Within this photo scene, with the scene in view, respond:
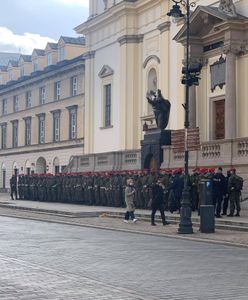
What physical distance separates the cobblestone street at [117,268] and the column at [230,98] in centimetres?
1418

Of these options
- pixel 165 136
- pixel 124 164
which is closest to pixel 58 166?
pixel 124 164

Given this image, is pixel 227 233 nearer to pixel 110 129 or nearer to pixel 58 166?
pixel 110 129

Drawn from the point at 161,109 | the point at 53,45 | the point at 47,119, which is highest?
the point at 53,45

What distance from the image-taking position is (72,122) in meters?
60.7

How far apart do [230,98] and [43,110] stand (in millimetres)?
35942

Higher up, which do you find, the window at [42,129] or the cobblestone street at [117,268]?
the window at [42,129]

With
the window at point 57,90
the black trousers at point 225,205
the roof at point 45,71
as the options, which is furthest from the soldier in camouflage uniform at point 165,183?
the window at point 57,90

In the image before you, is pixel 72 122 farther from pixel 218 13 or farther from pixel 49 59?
pixel 218 13

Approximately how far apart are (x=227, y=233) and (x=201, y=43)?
17.4 meters

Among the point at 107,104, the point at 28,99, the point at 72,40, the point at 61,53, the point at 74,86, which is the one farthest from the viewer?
the point at 28,99

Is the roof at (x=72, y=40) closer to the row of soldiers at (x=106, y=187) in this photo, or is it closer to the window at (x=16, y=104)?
the window at (x=16, y=104)

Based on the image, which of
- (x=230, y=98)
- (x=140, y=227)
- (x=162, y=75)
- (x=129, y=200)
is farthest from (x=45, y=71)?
(x=140, y=227)

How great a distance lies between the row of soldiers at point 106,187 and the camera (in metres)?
27.0

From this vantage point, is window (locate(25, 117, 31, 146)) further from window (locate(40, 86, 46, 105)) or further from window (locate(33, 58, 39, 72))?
window (locate(33, 58, 39, 72))
